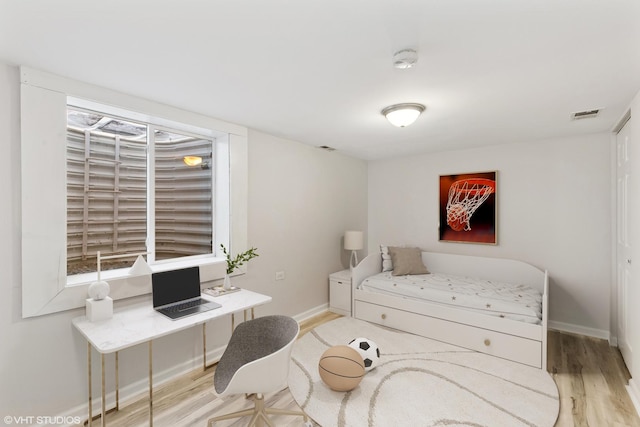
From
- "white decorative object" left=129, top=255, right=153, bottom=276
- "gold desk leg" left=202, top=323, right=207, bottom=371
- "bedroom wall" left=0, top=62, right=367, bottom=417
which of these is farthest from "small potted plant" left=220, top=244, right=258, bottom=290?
"white decorative object" left=129, top=255, right=153, bottom=276

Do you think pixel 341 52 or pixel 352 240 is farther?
pixel 352 240

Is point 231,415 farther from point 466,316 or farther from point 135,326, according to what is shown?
point 466,316

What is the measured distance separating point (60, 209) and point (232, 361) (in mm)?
1535

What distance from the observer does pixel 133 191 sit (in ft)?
8.58

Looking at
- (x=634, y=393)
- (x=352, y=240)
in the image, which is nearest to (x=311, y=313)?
(x=352, y=240)

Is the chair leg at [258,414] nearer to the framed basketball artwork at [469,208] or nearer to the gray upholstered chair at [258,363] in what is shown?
the gray upholstered chair at [258,363]

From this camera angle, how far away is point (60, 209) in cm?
199

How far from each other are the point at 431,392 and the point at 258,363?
4.98ft

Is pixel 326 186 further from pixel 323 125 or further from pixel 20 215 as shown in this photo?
pixel 20 215

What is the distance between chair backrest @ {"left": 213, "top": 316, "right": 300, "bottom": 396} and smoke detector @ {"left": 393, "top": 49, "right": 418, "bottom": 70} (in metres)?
1.71

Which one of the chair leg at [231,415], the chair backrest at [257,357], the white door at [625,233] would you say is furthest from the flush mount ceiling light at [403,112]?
the chair leg at [231,415]

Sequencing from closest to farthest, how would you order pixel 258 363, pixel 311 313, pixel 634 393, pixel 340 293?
pixel 258 363
pixel 634 393
pixel 311 313
pixel 340 293

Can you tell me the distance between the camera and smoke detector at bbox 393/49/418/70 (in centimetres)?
163

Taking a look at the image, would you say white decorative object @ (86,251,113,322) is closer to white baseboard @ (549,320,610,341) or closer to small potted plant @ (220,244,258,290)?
small potted plant @ (220,244,258,290)
